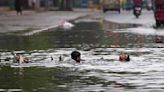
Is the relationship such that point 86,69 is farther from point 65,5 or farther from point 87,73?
point 65,5

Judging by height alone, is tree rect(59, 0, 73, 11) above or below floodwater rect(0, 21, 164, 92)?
below

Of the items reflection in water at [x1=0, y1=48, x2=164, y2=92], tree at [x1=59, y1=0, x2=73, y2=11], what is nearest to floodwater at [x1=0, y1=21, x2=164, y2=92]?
reflection in water at [x1=0, y1=48, x2=164, y2=92]

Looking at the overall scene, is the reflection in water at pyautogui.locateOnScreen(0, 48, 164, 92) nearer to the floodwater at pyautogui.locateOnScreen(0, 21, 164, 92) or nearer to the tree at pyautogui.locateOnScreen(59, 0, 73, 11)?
Result: the floodwater at pyautogui.locateOnScreen(0, 21, 164, 92)

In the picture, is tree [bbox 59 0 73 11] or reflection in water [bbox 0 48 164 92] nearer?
reflection in water [bbox 0 48 164 92]

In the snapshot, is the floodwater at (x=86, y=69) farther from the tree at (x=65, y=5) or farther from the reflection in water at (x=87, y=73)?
the tree at (x=65, y=5)

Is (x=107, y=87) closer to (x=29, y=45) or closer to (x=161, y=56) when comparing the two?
(x=161, y=56)

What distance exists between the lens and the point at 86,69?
608 inches

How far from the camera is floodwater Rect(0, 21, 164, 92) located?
12.5 m

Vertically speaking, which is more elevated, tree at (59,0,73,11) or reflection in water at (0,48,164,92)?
reflection in water at (0,48,164,92)

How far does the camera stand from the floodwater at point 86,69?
41.1 ft

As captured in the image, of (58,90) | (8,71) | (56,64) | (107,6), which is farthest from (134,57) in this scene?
(107,6)

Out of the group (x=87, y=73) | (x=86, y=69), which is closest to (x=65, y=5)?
(x=86, y=69)

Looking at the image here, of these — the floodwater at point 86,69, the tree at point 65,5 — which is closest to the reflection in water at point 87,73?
the floodwater at point 86,69

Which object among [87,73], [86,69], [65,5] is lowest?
[65,5]
